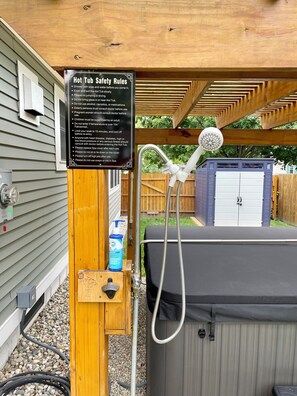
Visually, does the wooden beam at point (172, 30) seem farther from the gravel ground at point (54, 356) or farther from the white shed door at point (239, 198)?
the white shed door at point (239, 198)

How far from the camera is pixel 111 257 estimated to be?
1411 millimetres

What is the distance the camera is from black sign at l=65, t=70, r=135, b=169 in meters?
1.21

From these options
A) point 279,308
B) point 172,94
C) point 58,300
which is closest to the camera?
point 279,308

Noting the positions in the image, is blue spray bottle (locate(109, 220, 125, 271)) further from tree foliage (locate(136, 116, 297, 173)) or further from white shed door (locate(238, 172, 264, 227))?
tree foliage (locate(136, 116, 297, 173))

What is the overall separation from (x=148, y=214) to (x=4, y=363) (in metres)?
9.12

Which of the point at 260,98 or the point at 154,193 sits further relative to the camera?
the point at 154,193

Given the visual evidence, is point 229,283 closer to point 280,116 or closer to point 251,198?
point 280,116

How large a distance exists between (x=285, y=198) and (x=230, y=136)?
726 cm

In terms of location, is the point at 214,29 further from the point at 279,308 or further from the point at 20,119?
the point at 20,119

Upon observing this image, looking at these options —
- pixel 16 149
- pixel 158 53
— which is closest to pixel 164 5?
pixel 158 53

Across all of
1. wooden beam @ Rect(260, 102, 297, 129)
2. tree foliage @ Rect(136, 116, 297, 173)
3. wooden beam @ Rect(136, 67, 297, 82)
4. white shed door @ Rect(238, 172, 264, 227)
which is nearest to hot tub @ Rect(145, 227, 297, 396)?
wooden beam @ Rect(136, 67, 297, 82)

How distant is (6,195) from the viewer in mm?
2342

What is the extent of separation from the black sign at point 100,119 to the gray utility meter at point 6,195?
1301mm

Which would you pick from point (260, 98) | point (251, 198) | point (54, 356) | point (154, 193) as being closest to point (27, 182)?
point (54, 356)
